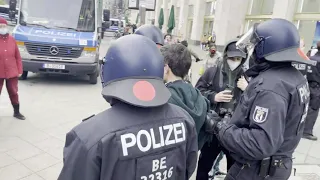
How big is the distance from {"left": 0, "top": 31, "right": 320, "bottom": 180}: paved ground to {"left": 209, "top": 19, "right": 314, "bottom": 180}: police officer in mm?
2196

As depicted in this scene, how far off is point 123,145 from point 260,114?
93 centimetres

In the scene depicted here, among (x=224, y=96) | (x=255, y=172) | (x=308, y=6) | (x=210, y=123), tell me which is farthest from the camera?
(x=308, y=6)

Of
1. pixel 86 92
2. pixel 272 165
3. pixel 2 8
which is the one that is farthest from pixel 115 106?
pixel 2 8

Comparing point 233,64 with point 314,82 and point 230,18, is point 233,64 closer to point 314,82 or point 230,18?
point 314,82

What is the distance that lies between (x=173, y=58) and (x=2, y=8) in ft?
92.1

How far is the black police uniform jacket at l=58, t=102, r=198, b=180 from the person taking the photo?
45.6 inches

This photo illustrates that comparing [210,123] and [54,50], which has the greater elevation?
[210,123]

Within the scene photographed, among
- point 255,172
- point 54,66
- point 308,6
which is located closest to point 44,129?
point 54,66

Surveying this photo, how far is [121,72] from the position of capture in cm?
125

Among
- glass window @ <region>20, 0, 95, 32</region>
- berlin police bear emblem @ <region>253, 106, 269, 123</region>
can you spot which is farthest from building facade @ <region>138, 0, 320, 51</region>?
berlin police bear emblem @ <region>253, 106, 269, 123</region>

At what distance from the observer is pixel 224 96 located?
2689mm

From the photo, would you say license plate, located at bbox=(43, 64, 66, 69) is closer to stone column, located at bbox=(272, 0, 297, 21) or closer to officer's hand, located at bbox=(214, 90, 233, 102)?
officer's hand, located at bbox=(214, 90, 233, 102)

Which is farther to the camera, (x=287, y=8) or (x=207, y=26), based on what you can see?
(x=207, y=26)

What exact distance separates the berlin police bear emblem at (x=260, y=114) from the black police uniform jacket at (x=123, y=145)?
24.7 inches
